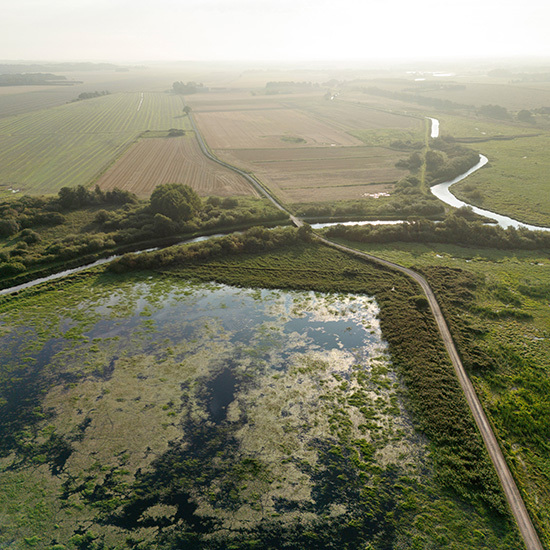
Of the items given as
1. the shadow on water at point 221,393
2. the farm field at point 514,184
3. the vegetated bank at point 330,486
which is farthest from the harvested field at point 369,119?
the shadow on water at point 221,393

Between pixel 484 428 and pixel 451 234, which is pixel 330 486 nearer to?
pixel 484 428

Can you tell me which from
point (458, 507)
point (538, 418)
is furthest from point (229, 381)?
point (538, 418)

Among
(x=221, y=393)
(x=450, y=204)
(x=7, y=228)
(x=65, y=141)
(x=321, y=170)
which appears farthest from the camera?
(x=65, y=141)

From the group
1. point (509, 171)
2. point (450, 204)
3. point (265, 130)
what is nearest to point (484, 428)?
point (450, 204)

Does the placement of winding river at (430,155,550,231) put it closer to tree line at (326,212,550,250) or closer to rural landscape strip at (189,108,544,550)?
tree line at (326,212,550,250)

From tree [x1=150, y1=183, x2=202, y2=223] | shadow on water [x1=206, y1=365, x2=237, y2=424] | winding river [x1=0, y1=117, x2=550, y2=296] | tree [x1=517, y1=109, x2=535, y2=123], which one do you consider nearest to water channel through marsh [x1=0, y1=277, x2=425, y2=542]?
shadow on water [x1=206, y1=365, x2=237, y2=424]

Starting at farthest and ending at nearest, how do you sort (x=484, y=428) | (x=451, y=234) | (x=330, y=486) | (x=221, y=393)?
(x=451, y=234)
(x=221, y=393)
(x=484, y=428)
(x=330, y=486)
